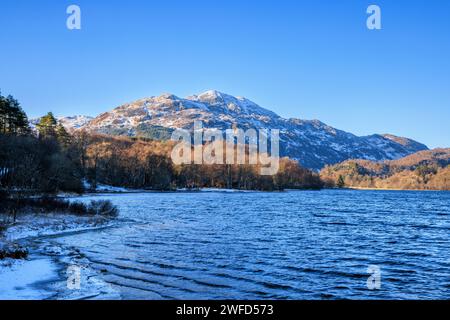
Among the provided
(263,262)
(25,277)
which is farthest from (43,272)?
(263,262)

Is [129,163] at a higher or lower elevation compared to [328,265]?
higher

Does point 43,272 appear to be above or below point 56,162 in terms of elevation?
below

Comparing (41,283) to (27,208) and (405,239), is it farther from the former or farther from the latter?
(405,239)

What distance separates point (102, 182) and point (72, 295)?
152089 millimetres

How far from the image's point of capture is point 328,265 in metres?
27.8

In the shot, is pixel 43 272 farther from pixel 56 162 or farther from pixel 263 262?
pixel 56 162

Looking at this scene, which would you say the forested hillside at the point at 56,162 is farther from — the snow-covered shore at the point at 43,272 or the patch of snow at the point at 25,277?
the patch of snow at the point at 25,277

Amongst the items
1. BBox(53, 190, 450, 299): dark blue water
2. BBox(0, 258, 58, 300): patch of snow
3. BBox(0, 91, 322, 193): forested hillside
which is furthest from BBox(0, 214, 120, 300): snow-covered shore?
BBox(0, 91, 322, 193): forested hillside

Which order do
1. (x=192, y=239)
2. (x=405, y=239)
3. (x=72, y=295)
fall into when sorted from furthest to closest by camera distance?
(x=405, y=239), (x=192, y=239), (x=72, y=295)

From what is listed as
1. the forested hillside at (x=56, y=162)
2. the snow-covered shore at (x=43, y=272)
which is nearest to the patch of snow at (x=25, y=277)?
the snow-covered shore at (x=43, y=272)

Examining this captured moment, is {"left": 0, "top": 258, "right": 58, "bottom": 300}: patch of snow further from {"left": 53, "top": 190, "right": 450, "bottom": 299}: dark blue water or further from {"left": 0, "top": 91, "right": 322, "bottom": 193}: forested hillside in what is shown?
{"left": 0, "top": 91, "right": 322, "bottom": 193}: forested hillside

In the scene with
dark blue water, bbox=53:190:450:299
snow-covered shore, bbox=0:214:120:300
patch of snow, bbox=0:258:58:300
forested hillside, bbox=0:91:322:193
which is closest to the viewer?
patch of snow, bbox=0:258:58:300
